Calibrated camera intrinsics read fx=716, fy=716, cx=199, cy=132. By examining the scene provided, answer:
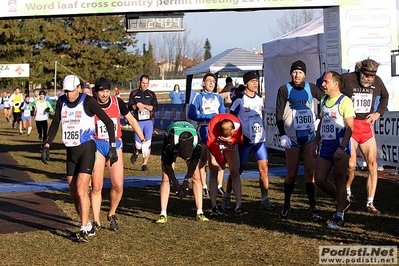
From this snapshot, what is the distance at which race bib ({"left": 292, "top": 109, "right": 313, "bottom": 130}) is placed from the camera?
9.26 metres

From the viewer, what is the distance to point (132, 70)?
7112cm

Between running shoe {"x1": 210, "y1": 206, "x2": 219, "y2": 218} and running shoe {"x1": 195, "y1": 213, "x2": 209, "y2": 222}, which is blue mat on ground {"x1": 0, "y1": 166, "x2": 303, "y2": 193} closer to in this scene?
running shoe {"x1": 210, "y1": 206, "x2": 219, "y2": 218}

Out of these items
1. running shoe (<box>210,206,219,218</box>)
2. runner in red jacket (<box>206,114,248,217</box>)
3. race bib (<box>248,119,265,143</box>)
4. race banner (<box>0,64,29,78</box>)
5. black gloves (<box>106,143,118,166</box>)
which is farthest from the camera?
race banner (<box>0,64,29,78</box>)

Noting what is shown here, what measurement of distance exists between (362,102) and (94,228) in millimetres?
4088

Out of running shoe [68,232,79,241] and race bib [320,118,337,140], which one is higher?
race bib [320,118,337,140]

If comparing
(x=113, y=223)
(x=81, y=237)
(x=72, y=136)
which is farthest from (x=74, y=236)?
(x=72, y=136)

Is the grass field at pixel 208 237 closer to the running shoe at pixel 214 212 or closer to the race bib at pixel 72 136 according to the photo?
the running shoe at pixel 214 212

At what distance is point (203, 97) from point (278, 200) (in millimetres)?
1997

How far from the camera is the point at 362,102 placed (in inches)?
Answer: 393

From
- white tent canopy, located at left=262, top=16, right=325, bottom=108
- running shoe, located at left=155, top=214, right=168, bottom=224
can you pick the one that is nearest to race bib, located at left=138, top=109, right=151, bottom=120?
white tent canopy, located at left=262, top=16, right=325, bottom=108

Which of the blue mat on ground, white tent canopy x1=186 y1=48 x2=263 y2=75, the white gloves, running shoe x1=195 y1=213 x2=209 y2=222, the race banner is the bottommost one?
running shoe x1=195 y1=213 x2=209 y2=222

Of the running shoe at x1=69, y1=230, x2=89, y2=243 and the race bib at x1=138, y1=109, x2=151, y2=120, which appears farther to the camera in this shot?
the race bib at x1=138, y1=109, x2=151, y2=120

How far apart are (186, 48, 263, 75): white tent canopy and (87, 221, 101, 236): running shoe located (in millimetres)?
20916

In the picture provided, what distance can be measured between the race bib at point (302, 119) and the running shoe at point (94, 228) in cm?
282
